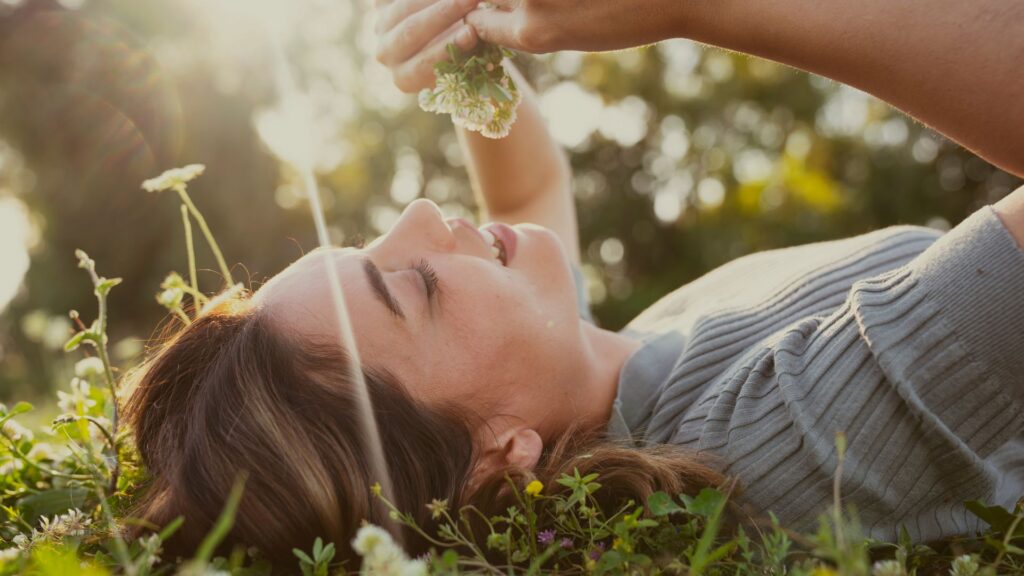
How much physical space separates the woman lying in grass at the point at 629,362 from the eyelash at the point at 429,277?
10 millimetres

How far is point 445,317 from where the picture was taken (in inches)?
101

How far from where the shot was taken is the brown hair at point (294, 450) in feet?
7.30

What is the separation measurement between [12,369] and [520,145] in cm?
813

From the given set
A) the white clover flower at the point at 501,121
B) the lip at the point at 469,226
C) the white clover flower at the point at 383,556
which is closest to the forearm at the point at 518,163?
the lip at the point at 469,226

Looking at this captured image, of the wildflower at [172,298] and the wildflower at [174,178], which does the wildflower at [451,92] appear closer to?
the wildflower at [174,178]

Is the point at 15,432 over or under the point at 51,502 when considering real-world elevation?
over

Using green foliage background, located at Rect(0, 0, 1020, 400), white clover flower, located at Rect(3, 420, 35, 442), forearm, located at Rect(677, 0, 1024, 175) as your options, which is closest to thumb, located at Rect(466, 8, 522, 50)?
forearm, located at Rect(677, 0, 1024, 175)

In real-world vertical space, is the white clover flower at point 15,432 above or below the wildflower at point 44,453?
above

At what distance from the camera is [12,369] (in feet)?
31.2

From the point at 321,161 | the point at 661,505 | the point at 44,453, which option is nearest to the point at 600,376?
the point at 661,505

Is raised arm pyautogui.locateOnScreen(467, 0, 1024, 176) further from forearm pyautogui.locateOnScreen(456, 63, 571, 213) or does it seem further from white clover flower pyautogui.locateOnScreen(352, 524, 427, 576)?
forearm pyautogui.locateOnScreen(456, 63, 571, 213)

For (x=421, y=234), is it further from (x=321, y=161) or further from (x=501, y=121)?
(x=321, y=161)

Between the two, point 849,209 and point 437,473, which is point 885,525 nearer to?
point 437,473

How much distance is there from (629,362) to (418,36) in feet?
4.49
